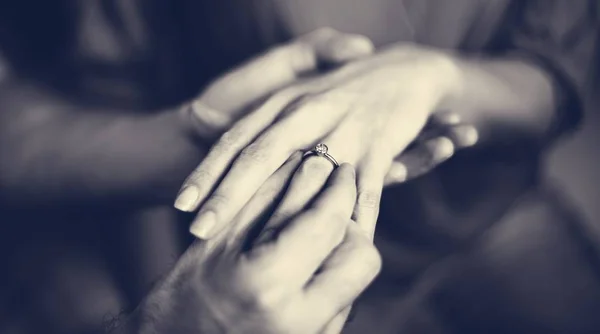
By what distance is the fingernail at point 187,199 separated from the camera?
1.13 feet

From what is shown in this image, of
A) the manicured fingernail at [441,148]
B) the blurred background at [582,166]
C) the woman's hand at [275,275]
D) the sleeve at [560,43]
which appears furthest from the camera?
the blurred background at [582,166]

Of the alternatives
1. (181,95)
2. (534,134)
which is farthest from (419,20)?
(181,95)

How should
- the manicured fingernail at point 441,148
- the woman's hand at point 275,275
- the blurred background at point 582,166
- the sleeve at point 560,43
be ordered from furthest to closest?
the blurred background at point 582,166 < the sleeve at point 560,43 < the manicured fingernail at point 441,148 < the woman's hand at point 275,275

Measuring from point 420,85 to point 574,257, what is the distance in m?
0.31

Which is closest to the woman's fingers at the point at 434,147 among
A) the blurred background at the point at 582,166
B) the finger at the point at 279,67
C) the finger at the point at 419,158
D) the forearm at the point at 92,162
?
the finger at the point at 419,158

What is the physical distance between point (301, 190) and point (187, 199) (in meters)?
0.08

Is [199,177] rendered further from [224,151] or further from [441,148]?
[441,148]

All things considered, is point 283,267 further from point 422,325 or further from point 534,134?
point 534,134

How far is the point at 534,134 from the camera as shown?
1.95 feet

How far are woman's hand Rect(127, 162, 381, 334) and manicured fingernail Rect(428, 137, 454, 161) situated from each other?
105mm

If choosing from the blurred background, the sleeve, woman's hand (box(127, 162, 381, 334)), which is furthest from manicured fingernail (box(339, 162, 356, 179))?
the blurred background

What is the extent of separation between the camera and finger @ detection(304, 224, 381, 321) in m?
0.32

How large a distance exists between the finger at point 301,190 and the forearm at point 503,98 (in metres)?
0.20

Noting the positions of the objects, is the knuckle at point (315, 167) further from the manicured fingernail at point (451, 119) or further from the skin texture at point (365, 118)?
the manicured fingernail at point (451, 119)
